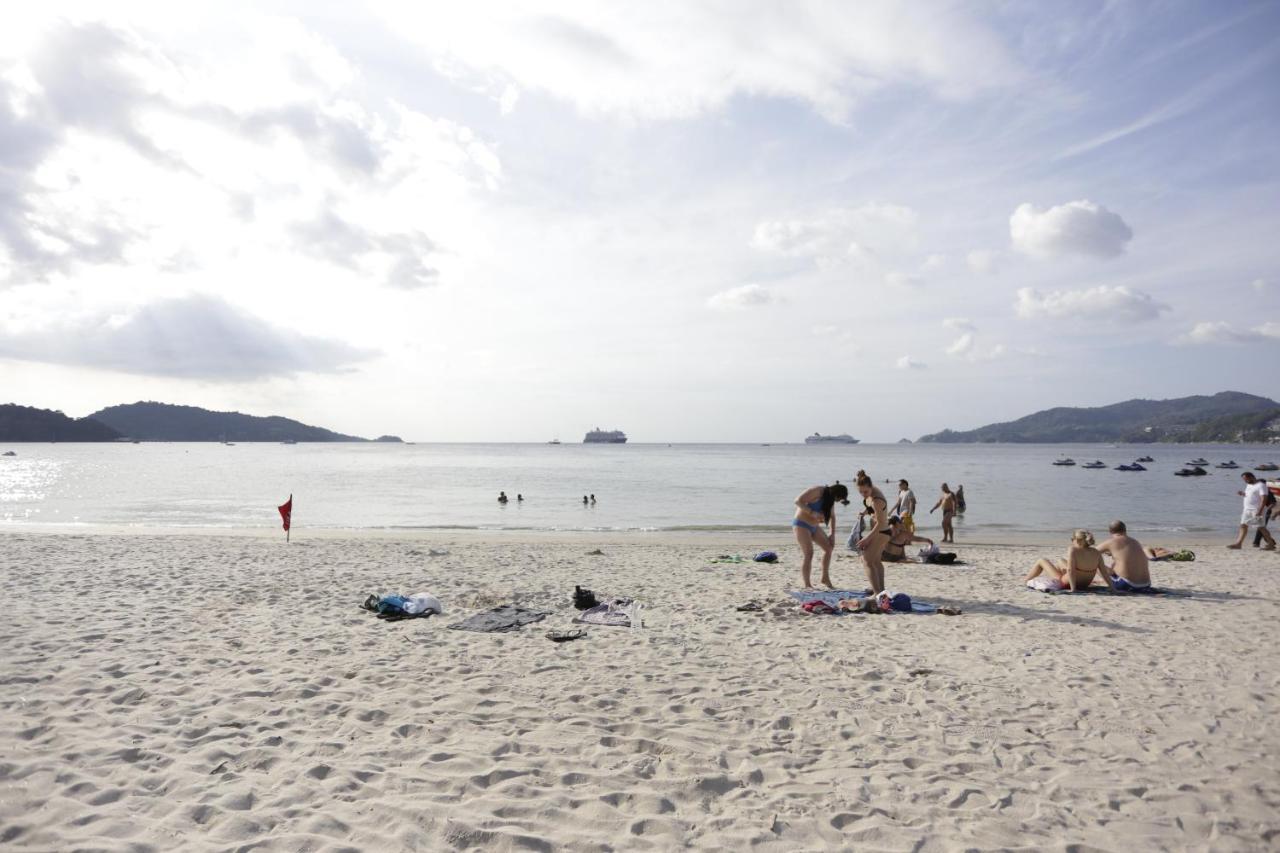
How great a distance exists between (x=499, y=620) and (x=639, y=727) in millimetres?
3614

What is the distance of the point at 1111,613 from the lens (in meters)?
9.04

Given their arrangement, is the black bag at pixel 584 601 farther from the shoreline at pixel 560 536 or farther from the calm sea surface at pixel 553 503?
the calm sea surface at pixel 553 503

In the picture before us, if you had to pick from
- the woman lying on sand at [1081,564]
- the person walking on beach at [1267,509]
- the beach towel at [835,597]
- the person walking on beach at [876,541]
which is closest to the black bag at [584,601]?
the beach towel at [835,597]

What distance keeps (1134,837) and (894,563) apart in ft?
33.2

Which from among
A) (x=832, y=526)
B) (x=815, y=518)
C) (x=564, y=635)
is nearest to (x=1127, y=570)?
(x=832, y=526)

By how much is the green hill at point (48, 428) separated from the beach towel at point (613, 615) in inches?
8963

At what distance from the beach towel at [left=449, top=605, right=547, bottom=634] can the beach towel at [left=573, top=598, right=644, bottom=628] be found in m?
0.58

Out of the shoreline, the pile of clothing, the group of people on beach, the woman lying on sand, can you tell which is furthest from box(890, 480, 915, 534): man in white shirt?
the pile of clothing

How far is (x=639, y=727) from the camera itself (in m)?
5.17

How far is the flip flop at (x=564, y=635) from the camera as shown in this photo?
24.8 ft

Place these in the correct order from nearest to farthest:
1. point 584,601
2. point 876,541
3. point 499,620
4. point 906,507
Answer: point 499,620
point 584,601
point 876,541
point 906,507

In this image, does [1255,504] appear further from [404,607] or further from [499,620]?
[404,607]

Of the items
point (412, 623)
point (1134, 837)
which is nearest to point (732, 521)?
point (412, 623)

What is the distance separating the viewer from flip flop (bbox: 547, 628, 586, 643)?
755 centimetres
